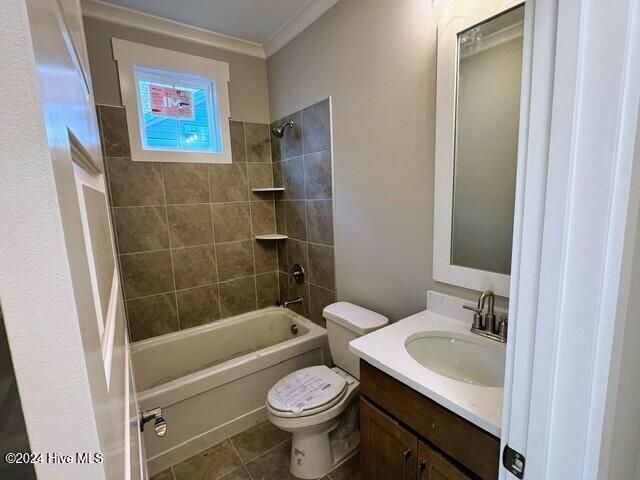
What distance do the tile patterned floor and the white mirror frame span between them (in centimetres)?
119

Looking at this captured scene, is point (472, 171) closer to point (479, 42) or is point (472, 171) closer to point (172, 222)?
point (479, 42)

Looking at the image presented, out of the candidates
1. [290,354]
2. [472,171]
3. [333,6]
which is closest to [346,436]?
[290,354]

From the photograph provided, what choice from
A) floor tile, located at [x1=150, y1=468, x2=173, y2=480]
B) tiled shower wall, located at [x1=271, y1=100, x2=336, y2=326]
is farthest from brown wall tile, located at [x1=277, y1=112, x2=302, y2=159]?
floor tile, located at [x1=150, y1=468, x2=173, y2=480]

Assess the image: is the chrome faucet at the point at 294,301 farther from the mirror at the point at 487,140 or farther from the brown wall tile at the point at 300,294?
the mirror at the point at 487,140

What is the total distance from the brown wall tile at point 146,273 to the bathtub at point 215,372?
0.36 metres

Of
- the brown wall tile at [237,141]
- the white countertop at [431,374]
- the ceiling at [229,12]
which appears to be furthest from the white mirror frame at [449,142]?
the brown wall tile at [237,141]

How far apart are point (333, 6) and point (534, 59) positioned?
5.58 feet

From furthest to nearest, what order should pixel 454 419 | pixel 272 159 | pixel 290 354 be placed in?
pixel 272 159 → pixel 290 354 → pixel 454 419

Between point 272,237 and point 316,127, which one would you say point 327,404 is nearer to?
point 272,237

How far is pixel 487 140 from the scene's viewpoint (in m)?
1.19

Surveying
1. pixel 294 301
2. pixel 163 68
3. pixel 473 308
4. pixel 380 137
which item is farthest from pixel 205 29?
pixel 473 308

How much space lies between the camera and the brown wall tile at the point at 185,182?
2174 mm

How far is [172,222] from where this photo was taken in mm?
2207

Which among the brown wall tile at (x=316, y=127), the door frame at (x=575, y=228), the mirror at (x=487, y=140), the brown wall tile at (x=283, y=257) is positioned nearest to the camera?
the door frame at (x=575, y=228)
